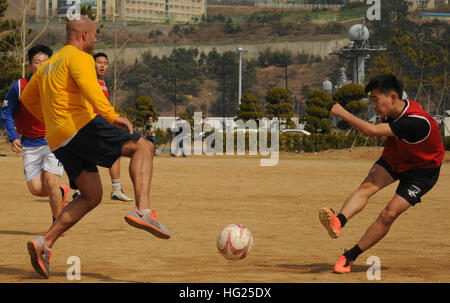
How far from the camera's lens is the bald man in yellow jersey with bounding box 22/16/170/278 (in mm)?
6383

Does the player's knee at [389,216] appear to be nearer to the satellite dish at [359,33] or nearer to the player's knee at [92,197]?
the player's knee at [92,197]

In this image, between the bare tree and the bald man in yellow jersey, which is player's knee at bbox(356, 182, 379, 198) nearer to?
the bald man in yellow jersey

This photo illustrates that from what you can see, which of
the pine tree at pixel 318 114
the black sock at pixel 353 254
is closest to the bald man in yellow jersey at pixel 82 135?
the black sock at pixel 353 254

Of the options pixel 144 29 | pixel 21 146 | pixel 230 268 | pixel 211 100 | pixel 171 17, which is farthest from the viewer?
pixel 171 17

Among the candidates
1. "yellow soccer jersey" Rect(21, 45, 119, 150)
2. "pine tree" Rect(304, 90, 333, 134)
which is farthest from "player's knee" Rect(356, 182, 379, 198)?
"pine tree" Rect(304, 90, 333, 134)

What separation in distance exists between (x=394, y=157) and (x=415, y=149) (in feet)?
0.93

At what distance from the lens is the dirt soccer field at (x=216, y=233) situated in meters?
7.05

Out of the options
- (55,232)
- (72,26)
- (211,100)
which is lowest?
(211,100)

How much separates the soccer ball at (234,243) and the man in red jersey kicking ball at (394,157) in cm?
79

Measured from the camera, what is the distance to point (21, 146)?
9.08 m

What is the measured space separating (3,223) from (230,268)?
17.2ft

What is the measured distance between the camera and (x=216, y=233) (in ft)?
33.3

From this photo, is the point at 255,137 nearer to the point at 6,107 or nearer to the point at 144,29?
the point at 6,107

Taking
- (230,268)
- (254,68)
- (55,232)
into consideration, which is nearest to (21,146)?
(55,232)
